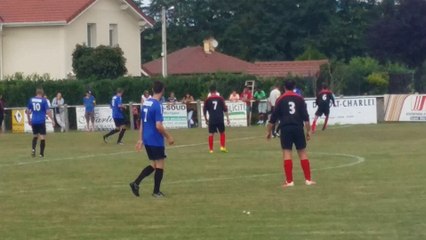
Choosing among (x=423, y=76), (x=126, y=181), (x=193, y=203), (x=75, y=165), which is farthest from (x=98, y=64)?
(x=193, y=203)

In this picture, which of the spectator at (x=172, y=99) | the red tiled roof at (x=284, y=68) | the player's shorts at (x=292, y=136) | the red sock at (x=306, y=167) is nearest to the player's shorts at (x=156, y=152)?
the player's shorts at (x=292, y=136)

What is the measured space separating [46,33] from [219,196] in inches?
1587

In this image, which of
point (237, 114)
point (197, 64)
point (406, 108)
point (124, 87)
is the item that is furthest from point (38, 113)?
point (197, 64)

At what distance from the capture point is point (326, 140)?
34312 millimetres

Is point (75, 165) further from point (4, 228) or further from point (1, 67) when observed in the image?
point (1, 67)

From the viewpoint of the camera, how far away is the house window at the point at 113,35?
197ft

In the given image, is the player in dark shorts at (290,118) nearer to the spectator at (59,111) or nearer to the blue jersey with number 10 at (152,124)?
the blue jersey with number 10 at (152,124)

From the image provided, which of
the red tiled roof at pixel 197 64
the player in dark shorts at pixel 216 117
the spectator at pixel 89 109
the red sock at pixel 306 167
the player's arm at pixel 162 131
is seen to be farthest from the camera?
the red tiled roof at pixel 197 64

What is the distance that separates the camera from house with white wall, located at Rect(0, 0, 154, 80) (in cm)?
5647

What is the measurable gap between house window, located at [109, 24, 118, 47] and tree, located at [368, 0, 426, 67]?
70.1 ft

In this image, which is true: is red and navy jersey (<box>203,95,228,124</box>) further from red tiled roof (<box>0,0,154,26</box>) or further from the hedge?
red tiled roof (<box>0,0,154,26</box>)

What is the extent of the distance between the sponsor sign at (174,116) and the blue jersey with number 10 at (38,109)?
18219 mm

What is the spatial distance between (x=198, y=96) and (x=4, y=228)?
3731cm

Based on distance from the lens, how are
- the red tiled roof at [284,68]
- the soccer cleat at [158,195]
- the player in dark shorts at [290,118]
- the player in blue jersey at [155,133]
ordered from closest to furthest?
the player in blue jersey at [155,133] → the soccer cleat at [158,195] → the player in dark shorts at [290,118] → the red tiled roof at [284,68]
